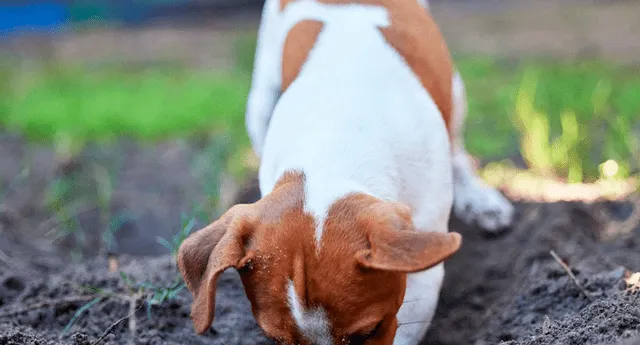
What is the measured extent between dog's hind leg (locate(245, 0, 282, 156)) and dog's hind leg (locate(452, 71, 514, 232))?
965 millimetres

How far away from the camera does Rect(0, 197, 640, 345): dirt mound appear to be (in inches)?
113

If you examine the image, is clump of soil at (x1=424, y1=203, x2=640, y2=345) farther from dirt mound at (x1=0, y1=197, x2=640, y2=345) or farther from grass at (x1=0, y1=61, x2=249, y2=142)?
grass at (x1=0, y1=61, x2=249, y2=142)

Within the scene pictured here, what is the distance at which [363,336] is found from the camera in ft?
9.18

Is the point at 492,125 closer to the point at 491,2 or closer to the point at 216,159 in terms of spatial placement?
the point at 216,159

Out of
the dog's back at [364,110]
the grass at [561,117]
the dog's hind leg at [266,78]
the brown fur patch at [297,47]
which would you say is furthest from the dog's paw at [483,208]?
the brown fur patch at [297,47]

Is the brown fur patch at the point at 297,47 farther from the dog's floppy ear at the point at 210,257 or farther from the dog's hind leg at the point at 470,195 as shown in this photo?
the dog's floppy ear at the point at 210,257

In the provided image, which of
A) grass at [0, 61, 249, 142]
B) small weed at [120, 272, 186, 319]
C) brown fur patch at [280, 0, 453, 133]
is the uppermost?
brown fur patch at [280, 0, 453, 133]

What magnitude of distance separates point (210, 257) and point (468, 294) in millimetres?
1539

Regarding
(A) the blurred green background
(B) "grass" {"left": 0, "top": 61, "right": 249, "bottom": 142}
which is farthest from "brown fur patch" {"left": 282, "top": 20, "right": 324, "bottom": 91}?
(B) "grass" {"left": 0, "top": 61, "right": 249, "bottom": 142}

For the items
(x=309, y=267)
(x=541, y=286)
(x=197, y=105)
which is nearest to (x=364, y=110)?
(x=309, y=267)

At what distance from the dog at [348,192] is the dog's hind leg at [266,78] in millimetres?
17

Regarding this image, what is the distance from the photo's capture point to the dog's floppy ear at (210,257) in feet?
8.84

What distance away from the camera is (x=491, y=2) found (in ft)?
37.3

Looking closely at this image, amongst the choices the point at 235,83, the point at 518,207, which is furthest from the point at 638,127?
the point at 235,83
